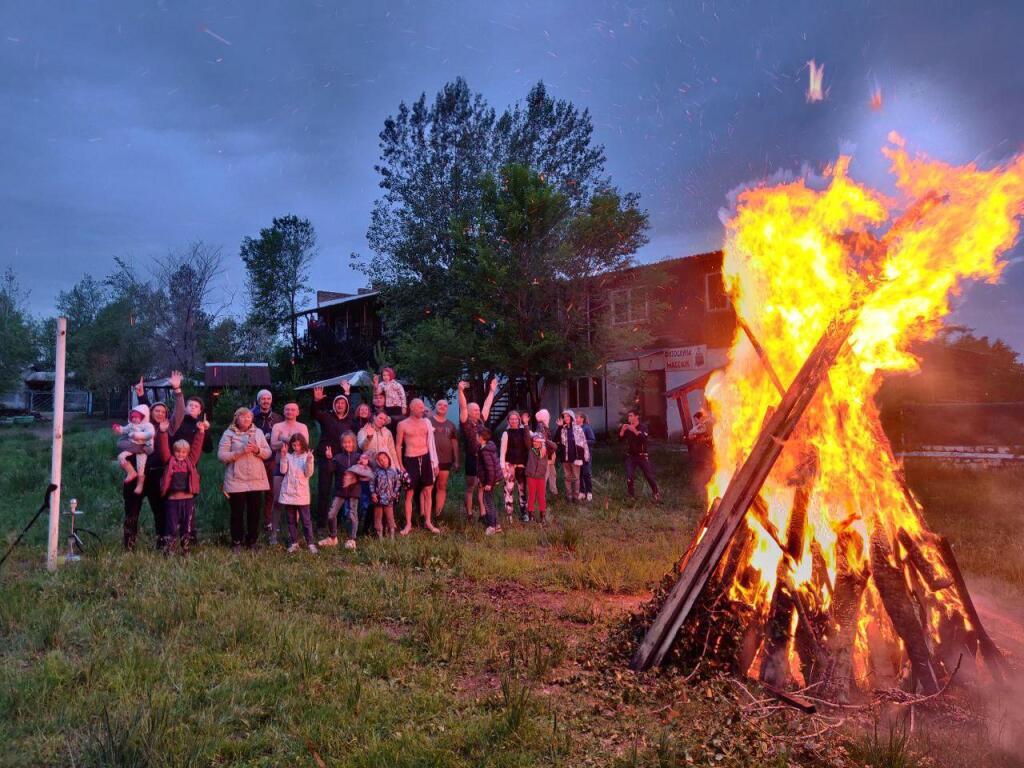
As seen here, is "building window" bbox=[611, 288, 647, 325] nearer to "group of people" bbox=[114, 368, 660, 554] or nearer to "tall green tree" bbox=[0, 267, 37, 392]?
"group of people" bbox=[114, 368, 660, 554]

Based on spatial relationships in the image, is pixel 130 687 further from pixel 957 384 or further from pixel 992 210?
pixel 957 384

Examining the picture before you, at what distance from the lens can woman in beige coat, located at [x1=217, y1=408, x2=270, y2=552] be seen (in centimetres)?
866

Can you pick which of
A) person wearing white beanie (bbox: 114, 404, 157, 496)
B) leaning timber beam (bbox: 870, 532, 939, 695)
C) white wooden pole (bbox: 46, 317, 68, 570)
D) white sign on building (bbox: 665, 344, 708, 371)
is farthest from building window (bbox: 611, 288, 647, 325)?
leaning timber beam (bbox: 870, 532, 939, 695)

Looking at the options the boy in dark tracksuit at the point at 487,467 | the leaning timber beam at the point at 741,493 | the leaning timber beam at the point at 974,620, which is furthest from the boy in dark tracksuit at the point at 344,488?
the leaning timber beam at the point at 974,620

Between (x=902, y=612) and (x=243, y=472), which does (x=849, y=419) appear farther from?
(x=243, y=472)

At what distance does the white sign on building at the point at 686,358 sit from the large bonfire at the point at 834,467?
19.5m

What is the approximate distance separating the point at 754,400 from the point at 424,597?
3571 mm

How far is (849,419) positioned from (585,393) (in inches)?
942

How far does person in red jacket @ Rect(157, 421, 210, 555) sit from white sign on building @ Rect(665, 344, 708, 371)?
20017 mm

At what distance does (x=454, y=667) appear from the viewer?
5.02m

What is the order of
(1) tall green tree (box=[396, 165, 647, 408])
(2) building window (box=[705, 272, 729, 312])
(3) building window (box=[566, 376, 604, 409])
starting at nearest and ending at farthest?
(1) tall green tree (box=[396, 165, 647, 408])
(2) building window (box=[705, 272, 729, 312])
(3) building window (box=[566, 376, 604, 409])

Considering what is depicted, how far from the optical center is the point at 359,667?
4859 mm

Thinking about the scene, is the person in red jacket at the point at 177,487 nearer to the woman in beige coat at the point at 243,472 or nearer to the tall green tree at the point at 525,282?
the woman in beige coat at the point at 243,472

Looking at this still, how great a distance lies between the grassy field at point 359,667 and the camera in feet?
12.4
